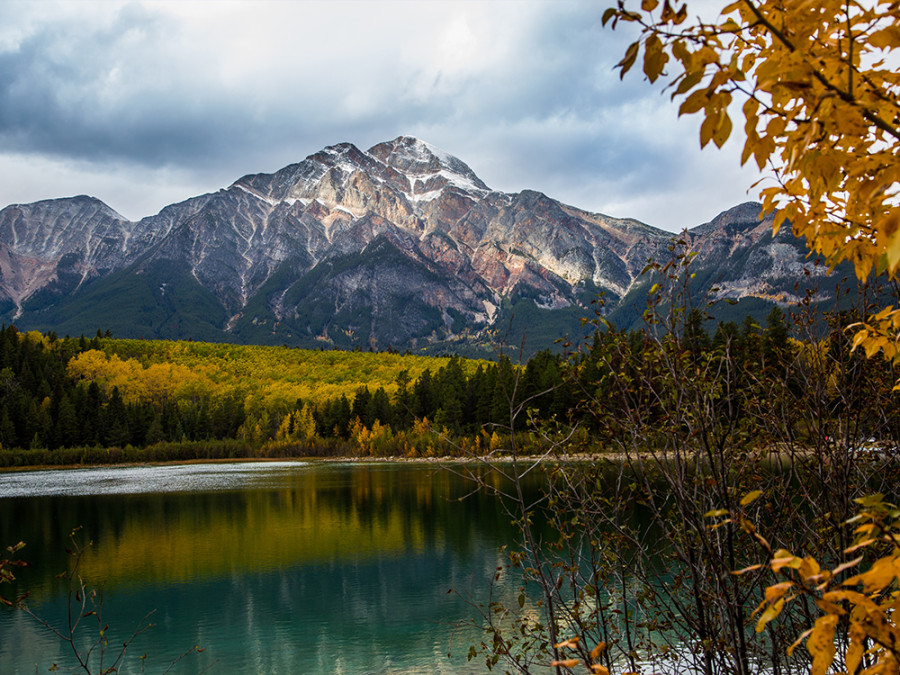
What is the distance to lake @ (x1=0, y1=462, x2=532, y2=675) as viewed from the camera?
13.8 metres

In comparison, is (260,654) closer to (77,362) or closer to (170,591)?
(170,591)

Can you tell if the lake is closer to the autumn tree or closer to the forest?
the autumn tree

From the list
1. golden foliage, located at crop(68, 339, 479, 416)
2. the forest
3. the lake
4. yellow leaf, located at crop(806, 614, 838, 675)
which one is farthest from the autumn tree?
golden foliage, located at crop(68, 339, 479, 416)

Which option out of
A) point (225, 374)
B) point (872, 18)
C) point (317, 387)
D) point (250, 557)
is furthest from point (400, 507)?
point (225, 374)

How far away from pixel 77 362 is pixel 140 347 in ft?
82.5

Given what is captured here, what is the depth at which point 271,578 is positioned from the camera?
19953 mm

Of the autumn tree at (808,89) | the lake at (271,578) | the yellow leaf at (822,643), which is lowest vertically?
the lake at (271,578)

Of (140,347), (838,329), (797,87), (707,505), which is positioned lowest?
(707,505)

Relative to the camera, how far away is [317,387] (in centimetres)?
12375

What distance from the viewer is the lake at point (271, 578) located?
45.3 ft

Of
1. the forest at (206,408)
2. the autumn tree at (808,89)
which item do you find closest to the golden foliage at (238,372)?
the forest at (206,408)

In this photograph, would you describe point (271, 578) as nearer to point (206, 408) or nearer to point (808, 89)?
point (808, 89)

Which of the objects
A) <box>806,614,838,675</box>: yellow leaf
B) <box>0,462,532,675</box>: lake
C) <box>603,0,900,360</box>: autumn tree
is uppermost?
<box>603,0,900,360</box>: autumn tree

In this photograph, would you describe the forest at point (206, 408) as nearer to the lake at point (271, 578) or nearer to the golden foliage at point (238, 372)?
the golden foliage at point (238, 372)
